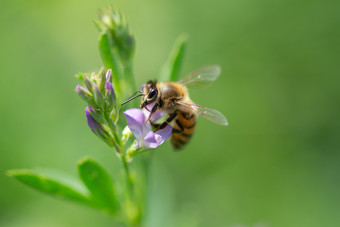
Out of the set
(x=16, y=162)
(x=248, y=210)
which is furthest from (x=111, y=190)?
(x=248, y=210)

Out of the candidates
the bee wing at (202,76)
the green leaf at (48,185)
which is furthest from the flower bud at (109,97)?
the bee wing at (202,76)

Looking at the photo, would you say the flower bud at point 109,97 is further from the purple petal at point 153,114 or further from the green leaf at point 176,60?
the green leaf at point 176,60

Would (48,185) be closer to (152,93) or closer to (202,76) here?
(152,93)

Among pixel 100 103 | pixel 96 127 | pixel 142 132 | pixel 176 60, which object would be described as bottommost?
pixel 142 132

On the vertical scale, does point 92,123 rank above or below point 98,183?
above

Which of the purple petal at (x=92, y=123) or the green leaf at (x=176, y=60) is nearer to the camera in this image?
the purple petal at (x=92, y=123)

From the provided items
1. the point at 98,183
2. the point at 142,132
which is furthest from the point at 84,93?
the point at 98,183
